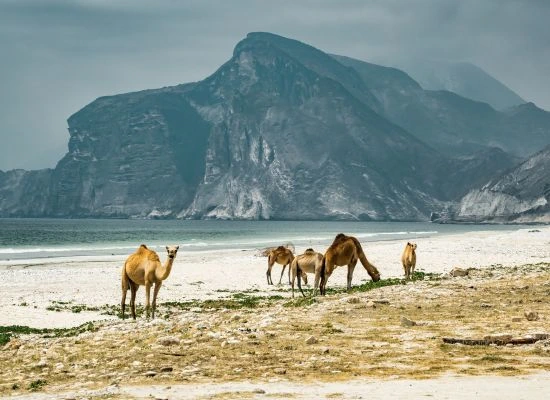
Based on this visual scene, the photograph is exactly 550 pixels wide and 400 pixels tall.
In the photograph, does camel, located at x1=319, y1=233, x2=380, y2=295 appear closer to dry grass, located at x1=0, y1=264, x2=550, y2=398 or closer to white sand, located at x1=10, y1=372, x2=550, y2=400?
dry grass, located at x1=0, y1=264, x2=550, y2=398

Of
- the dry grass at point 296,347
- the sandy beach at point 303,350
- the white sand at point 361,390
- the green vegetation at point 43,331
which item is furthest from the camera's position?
the green vegetation at point 43,331

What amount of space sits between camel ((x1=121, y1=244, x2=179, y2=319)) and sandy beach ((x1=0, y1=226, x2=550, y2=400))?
1.01 meters

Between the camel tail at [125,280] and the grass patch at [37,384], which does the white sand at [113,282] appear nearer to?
the camel tail at [125,280]

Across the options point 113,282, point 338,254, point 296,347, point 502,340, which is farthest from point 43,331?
point 113,282

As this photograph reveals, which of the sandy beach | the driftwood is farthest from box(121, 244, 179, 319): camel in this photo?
the driftwood

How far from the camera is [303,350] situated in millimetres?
13664

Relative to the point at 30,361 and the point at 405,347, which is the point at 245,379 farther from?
the point at 30,361

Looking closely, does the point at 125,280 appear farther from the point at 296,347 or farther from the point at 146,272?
the point at 296,347

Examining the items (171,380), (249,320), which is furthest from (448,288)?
(171,380)

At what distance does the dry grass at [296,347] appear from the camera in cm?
1175

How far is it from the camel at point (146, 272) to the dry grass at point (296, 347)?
1.29 metres

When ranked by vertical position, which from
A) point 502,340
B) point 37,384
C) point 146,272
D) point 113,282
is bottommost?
point 113,282

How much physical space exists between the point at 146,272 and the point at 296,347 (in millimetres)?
7794

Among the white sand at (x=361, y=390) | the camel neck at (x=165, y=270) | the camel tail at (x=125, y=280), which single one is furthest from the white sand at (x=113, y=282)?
the white sand at (x=361, y=390)
